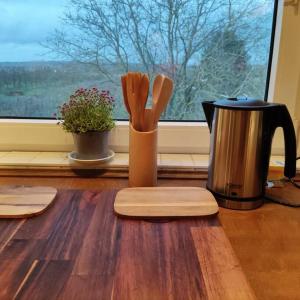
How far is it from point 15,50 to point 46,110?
0.68 ft

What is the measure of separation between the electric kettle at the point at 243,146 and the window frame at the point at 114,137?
225 mm

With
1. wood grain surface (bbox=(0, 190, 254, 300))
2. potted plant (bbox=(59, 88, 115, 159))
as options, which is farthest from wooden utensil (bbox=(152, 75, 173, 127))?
wood grain surface (bbox=(0, 190, 254, 300))

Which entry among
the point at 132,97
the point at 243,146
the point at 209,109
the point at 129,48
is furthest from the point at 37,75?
the point at 243,146

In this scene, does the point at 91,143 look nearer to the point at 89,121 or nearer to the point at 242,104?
the point at 89,121

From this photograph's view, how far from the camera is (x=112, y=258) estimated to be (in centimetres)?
54

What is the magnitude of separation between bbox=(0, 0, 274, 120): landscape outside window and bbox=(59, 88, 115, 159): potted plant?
0.50 ft

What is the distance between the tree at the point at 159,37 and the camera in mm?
1025

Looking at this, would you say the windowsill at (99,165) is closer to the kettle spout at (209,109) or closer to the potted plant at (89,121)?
the potted plant at (89,121)

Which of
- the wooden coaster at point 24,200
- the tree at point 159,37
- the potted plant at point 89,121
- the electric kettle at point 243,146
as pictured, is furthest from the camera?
the tree at point 159,37

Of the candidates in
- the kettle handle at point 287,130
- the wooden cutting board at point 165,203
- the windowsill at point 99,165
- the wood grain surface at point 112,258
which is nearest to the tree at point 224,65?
the windowsill at point 99,165

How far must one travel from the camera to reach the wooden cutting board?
672mm

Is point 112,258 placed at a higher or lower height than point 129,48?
lower

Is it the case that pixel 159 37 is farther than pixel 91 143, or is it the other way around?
pixel 159 37

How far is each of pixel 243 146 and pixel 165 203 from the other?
23cm
